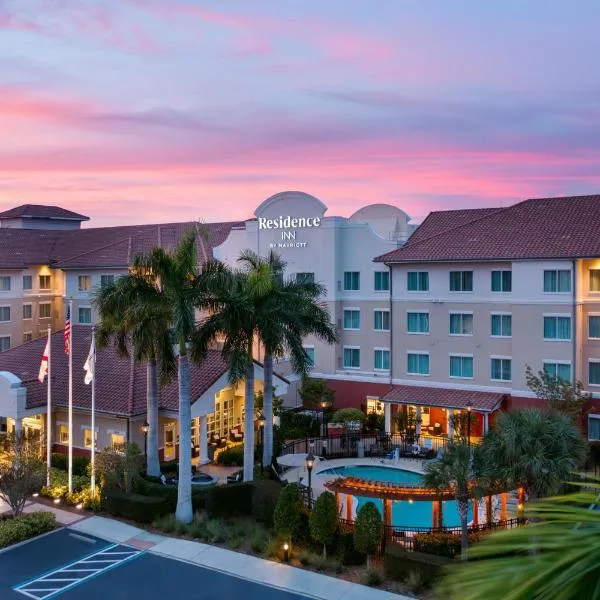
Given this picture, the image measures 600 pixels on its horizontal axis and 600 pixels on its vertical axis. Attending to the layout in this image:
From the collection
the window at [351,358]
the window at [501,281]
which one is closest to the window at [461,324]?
the window at [501,281]

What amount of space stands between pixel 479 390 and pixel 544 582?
1549 inches

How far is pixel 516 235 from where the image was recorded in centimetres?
4022

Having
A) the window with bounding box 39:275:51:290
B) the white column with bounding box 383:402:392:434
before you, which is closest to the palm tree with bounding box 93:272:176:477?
the white column with bounding box 383:402:392:434

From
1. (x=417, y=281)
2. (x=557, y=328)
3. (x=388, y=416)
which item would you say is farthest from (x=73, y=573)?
(x=557, y=328)

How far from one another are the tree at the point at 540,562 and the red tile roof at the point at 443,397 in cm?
3659

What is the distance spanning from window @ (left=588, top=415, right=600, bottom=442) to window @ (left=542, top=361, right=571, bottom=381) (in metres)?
2.31

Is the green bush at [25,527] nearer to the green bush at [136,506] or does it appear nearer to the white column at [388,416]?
the green bush at [136,506]

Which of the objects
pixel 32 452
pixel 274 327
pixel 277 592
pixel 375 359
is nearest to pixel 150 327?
pixel 274 327

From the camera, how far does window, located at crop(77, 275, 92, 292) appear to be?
5762cm

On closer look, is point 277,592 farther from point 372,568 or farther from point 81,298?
point 81,298

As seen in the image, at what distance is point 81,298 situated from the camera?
189 ft

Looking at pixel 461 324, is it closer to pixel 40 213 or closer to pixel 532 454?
pixel 532 454

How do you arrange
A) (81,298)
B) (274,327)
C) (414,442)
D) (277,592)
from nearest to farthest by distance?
1. (277,592)
2. (274,327)
3. (414,442)
4. (81,298)

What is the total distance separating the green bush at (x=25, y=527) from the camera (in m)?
24.3
